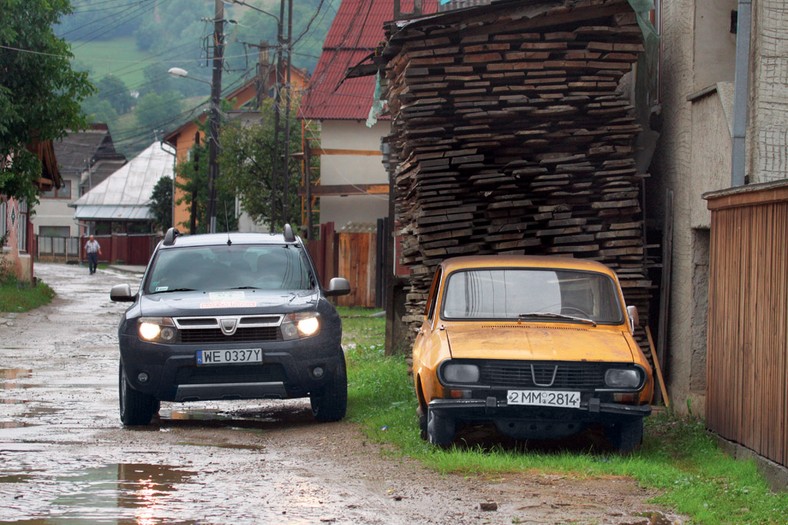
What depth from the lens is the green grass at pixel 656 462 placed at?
24.8 ft

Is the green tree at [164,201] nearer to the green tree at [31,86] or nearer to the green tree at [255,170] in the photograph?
the green tree at [255,170]

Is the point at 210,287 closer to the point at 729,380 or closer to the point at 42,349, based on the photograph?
the point at 729,380

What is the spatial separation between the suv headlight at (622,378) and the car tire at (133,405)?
13.6 feet

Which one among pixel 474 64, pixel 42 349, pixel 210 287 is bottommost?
pixel 42 349

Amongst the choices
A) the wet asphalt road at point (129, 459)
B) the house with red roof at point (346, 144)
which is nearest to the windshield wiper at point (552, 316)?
the wet asphalt road at point (129, 459)

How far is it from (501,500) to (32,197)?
24.0 m

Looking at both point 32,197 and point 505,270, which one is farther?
point 32,197

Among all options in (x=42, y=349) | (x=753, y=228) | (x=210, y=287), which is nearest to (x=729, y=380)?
(x=753, y=228)

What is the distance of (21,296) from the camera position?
100ft

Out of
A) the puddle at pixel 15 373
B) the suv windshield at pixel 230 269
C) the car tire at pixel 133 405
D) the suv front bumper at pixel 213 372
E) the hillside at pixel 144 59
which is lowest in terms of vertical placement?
the puddle at pixel 15 373

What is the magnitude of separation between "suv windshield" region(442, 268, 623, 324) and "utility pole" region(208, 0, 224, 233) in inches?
1086

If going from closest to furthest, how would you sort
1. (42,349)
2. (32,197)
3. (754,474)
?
1. (754,474)
2. (42,349)
3. (32,197)

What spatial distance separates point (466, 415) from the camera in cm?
912

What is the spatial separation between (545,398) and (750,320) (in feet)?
5.51
